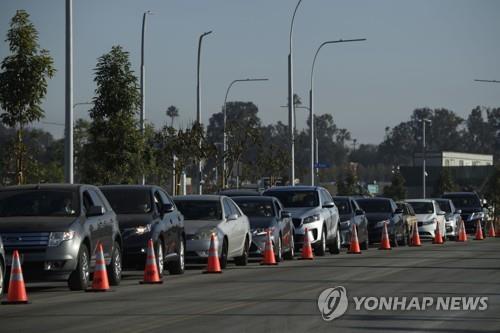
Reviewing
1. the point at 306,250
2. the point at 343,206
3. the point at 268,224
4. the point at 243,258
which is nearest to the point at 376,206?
the point at 343,206

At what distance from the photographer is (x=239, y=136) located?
→ 60.4m

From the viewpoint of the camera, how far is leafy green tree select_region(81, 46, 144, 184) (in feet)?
123

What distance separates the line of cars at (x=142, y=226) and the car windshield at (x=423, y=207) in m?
9.96

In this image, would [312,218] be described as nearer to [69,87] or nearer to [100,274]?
[69,87]

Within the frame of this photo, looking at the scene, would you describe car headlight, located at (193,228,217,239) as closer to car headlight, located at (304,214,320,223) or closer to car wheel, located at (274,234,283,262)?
car wheel, located at (274,234,283,262)

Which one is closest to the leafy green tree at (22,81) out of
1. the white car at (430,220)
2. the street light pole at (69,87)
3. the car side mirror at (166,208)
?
A: the street light pole at (69,87)

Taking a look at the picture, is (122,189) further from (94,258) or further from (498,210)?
(498,210)

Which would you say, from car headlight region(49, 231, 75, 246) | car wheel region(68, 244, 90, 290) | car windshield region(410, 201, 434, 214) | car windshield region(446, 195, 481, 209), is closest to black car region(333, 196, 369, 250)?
car windshield region(410, 201, 434, 214)

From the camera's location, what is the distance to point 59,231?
19000 mm

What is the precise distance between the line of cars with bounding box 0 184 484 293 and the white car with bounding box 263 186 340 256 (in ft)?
0.08

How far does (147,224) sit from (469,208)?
34142 mm

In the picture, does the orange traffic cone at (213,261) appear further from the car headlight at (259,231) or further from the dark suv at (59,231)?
the car headlight at (259,231)

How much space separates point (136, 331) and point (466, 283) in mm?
8749

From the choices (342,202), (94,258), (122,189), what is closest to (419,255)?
(342,202)
